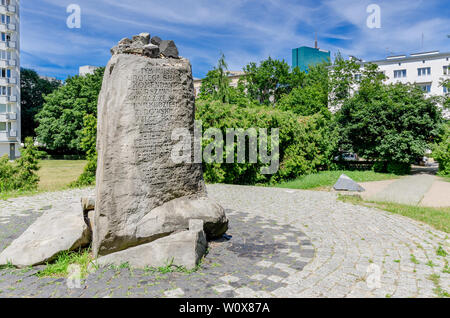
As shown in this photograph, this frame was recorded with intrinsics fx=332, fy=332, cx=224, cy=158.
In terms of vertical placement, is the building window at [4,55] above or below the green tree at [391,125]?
above

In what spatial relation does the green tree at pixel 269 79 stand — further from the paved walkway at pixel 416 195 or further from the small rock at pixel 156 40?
the small rock at pixel 156 40

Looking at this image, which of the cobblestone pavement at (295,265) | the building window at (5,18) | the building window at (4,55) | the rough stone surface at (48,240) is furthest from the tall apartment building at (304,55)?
the rough stone surface at (48,240)

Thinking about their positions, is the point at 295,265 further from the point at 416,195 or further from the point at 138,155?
the point at 416,195

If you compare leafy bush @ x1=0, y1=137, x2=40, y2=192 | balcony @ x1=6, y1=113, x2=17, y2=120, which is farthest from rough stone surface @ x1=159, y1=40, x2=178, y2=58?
balcony @ x1=6, y1=113, x2=17, y2=120

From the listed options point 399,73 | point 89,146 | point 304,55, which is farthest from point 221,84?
point 304,55

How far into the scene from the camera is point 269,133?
16250 mm

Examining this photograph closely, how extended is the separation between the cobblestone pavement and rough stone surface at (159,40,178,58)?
11.3ft

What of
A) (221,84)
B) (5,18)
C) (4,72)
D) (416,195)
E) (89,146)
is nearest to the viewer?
(416,195)

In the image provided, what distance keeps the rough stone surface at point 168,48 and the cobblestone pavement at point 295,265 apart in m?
3.45

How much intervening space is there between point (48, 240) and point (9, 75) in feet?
142

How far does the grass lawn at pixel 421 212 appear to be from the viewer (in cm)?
793

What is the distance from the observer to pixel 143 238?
4988 millimetres

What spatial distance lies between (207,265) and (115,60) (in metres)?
3.54

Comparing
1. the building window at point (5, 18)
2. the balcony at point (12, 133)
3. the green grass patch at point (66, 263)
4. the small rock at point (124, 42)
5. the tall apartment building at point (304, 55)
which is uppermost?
the tall apartment building at point (304, 55)
